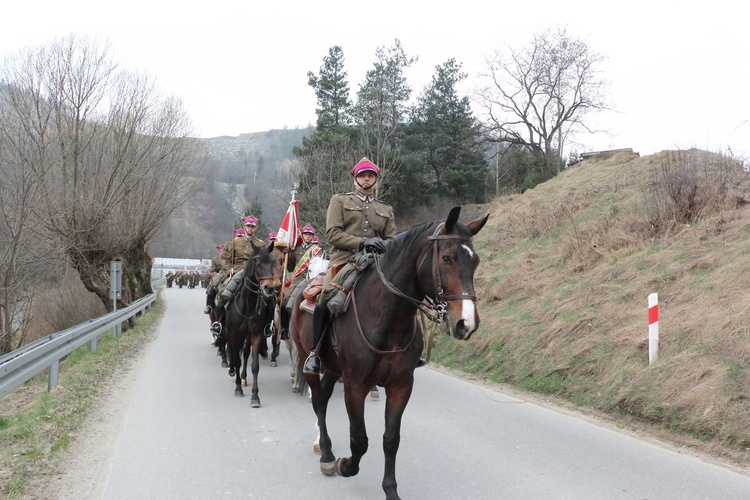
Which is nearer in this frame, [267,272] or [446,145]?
[267,272]

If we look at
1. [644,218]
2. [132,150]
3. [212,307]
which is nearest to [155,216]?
[132,150]

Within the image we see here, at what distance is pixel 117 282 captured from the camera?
18.1m

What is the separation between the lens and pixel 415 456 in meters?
5.80

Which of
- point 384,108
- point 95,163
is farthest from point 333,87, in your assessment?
point 95,163

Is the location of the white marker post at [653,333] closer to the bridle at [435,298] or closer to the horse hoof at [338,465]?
the bridle at [435,298]

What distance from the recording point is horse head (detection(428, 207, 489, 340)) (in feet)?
12.4

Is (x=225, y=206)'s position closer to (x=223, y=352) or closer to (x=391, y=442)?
(x=223, y=352)

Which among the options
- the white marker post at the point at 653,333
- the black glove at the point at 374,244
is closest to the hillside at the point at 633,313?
the white marker post at the point at 653,333

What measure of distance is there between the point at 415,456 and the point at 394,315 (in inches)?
81.3

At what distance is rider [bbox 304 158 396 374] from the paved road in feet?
3.84

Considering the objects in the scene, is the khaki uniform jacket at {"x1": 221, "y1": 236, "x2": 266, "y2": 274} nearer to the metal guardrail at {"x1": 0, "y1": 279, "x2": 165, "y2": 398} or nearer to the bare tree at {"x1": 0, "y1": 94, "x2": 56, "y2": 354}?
the metal guardrail at {"x1": 0, "y1": 279, "x2": 165, "y2": 398}

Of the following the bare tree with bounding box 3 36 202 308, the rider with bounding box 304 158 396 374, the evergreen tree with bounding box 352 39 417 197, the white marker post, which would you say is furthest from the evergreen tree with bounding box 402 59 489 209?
the rider with bounding box 304 158 396 374

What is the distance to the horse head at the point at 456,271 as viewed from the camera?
3.77 metres

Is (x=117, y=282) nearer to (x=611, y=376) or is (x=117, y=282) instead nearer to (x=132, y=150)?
(x=132, y=150)
